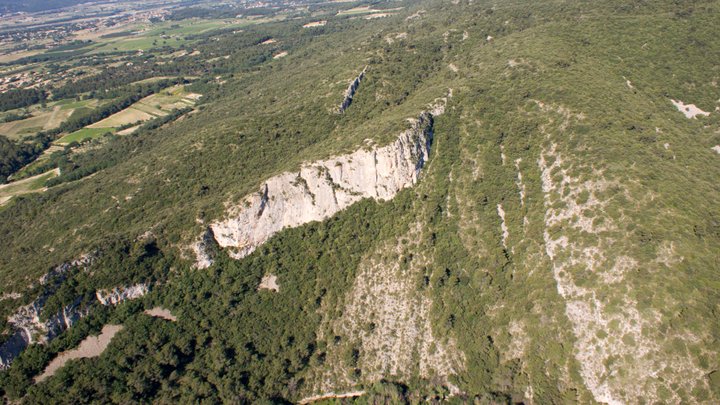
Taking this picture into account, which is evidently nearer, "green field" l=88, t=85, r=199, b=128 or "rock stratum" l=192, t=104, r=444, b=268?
"rock stratum" l=192, t=104, r=444, b=268

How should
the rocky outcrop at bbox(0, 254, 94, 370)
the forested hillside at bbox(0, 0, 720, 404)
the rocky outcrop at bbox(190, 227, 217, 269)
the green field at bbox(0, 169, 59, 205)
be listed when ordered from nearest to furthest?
the forested hillside at bbox(0, 0, 720, 404)
the rocky outcrop at bbox(0, 254, 94, 370)
the rocky outcrop at bbox(190, 227, 217, 269)
the green field at bbox(0, 169, 59, 205)

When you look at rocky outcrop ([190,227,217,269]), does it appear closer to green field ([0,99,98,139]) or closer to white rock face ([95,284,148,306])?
white rock face ([95,284,148,306])

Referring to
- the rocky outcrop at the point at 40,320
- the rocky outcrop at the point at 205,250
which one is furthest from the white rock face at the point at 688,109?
the rocky outcrop at the point at 40,320

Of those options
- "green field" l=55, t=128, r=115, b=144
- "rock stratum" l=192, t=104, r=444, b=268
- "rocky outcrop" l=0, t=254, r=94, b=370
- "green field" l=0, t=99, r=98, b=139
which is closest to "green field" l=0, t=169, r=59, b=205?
"green field" l=55, t=128, r=115, b=144

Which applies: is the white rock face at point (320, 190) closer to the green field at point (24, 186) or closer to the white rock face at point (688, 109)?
the white rock face at point (688, 109)

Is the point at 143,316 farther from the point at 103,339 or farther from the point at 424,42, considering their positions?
the point at 424,42

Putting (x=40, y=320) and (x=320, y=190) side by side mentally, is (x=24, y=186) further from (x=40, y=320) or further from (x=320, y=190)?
(x=320, y=190)

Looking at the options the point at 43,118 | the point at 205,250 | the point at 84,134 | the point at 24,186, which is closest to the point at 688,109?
the point at 205,250
